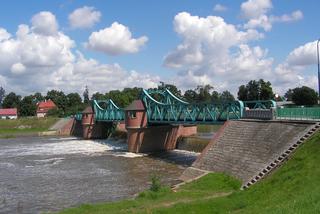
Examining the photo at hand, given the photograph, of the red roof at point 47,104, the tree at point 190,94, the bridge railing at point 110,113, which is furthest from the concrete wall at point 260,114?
the red roof at point 47,104

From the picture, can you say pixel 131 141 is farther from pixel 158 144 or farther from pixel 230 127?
pixel 230 127

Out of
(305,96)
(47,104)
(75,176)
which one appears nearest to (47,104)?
(47,104)

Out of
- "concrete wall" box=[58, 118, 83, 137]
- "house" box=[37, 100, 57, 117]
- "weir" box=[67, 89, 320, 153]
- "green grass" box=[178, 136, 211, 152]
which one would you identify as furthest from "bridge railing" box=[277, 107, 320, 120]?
"house" box=[37, 100, 57, 117]

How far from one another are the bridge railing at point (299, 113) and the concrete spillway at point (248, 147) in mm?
1544

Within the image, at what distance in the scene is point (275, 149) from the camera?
97.1ft

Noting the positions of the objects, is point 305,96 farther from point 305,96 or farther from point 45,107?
point 45,107

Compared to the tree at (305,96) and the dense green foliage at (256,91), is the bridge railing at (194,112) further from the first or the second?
the dense green foliage at (256,91)

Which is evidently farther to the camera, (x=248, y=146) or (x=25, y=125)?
(x=25, y=125)

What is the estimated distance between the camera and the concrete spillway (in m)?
29.0

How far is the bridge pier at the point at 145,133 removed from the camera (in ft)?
206

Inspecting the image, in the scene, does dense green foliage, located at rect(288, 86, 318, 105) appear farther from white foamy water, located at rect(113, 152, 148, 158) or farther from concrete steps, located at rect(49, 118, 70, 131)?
concrete steps, located at rect(49, 118, 70, 131)

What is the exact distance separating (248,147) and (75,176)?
16.9 metres

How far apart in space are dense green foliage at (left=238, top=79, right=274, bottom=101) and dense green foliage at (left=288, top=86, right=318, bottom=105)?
770cm

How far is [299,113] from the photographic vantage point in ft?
111
